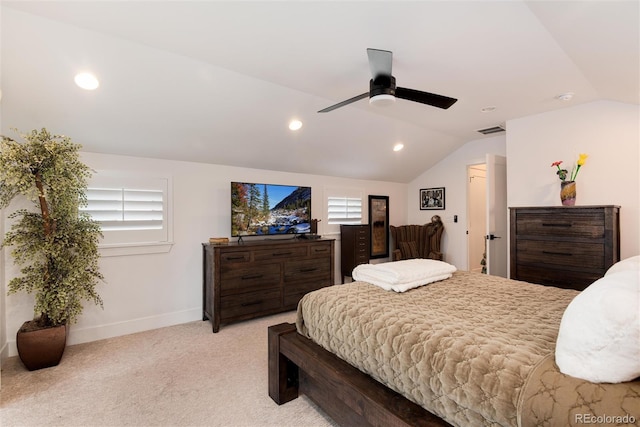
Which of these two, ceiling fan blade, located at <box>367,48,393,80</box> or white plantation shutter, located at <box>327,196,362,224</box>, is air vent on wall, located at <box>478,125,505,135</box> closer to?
white plantation shutter, located at <box>327,196,362,224</box>

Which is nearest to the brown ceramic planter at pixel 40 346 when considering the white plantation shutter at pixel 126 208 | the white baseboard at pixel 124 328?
the white baseboard at pixel 124 328

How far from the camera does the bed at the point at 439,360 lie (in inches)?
38.0

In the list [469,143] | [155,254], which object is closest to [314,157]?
[155,254]

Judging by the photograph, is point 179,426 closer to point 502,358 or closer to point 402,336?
point 402,336

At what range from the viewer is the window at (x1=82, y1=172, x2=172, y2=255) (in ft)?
10.5

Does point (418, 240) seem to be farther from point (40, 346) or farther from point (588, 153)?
point (40, 346)

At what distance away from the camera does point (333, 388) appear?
66.4 inches

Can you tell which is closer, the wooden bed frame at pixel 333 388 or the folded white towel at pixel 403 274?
the wooden bed frame at pixel 333 388

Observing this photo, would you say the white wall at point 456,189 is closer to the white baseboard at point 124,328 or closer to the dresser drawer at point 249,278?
the dresser drawer at point 249,278

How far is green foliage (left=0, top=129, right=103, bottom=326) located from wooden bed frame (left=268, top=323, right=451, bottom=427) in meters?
1.90

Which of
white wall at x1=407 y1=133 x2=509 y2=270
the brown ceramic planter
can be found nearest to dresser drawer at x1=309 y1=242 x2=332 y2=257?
white wall at x1=407 y1=133 x2=509 y2=270

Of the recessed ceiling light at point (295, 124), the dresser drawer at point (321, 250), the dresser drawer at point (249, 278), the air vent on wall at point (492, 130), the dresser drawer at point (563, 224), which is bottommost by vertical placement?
the dresser drawer at point (249, 278)

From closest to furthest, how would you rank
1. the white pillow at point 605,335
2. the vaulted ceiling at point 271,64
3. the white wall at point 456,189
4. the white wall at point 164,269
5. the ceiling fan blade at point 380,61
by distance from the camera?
the white pillow at point 605,335
the vaulted ceiling at point 271,64
the ceiling fan blade at point 380,61
the white wall at point 164,269
the white wall at point 456,189

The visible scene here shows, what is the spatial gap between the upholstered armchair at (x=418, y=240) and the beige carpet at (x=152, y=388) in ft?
10.2
